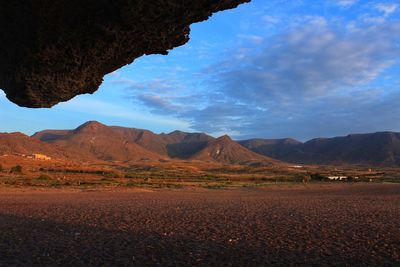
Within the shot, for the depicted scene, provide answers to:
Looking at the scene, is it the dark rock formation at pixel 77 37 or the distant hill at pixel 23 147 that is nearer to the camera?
the dark rock formation at pixel 77 37

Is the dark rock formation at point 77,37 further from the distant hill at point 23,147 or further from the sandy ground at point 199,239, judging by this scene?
the distant hill at point 23,147

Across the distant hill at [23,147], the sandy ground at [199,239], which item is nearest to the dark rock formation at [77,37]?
the sandy ground at [199,239]

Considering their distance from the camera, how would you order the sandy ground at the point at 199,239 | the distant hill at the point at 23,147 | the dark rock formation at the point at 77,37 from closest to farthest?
the dark rock formation at the point at 77,37
the sandy ground at the point at 199,239
the distant hill at the point at 23,147

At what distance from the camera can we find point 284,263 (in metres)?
9.63

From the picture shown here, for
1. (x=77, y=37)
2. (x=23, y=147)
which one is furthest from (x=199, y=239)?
(x=23, y=147)

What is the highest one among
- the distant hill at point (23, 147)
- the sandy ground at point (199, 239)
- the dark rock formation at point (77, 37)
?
the distant hill at point (23, 147)

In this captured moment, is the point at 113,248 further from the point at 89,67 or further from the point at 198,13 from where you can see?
the point at 198,13

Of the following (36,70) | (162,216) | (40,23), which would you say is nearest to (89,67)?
(36,70)

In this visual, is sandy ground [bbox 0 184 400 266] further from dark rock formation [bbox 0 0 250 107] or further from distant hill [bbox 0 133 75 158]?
distant hill [bbox 0 133 75 158]

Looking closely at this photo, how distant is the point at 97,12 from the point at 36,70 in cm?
154

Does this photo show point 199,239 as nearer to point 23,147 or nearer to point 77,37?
point 77,37

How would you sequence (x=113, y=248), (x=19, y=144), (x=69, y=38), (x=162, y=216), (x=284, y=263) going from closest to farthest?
(x=69, y=38), (x=284, y=263), (x=113, y=248), (x=162, y=216), (x=19, y=144)

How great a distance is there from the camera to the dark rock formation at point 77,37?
5.52 metres

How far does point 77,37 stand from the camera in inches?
235
